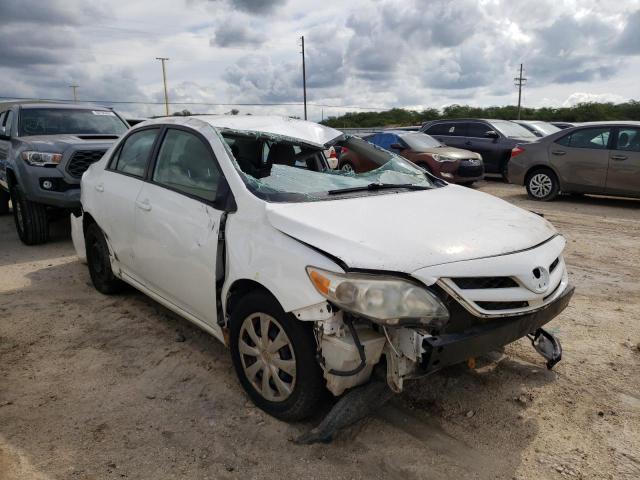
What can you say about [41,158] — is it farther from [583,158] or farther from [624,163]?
[624,163]

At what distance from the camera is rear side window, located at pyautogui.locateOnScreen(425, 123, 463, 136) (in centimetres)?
1415

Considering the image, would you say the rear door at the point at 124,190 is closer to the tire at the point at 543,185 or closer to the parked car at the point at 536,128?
the tire at the point at 543,185

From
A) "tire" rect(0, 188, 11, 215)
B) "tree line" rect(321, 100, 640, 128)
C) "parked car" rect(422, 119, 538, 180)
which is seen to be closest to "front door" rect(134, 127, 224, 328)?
"tire" rect(0, 188, 11, 215)

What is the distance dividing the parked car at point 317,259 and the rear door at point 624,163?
691cm

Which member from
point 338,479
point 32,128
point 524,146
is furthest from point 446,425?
point 524,146

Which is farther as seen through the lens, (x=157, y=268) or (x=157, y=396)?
(x=157, y=268)

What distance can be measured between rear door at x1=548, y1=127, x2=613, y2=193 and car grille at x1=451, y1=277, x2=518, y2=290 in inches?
321

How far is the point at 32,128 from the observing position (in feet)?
25.3

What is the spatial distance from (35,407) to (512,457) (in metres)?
2.69

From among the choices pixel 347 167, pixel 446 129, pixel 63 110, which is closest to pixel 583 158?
pixel 446 129

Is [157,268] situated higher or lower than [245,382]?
higher

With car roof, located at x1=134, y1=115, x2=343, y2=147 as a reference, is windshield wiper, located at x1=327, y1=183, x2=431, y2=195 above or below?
below

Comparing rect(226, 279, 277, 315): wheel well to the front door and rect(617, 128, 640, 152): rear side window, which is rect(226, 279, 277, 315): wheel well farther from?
rect(617, 128, 640, 152): rear side window

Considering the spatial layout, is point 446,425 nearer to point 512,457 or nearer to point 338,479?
point 512,457
